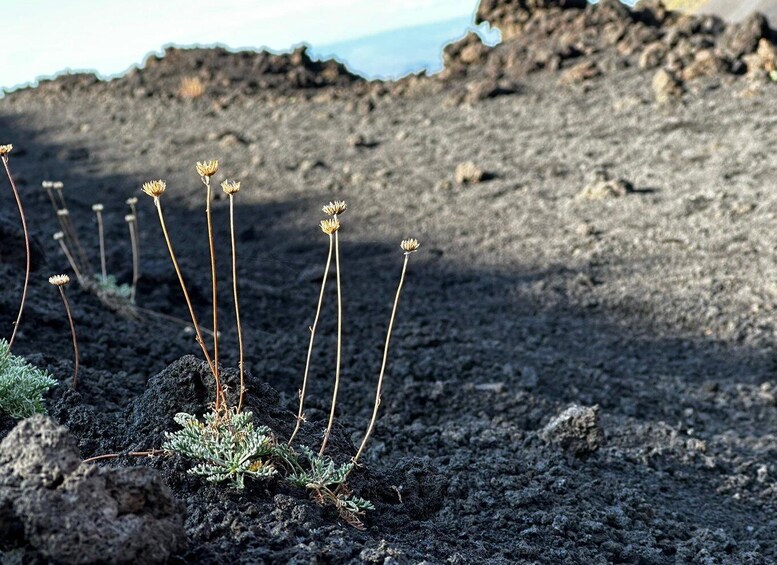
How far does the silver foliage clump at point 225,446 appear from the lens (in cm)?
207

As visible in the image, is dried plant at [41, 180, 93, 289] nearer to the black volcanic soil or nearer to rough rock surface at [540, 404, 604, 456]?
the black volcanic soil

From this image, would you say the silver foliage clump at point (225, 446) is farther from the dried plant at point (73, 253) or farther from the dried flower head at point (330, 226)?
the dried plant at point (73, 253)

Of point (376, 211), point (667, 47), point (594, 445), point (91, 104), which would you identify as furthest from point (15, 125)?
point (594, 445)

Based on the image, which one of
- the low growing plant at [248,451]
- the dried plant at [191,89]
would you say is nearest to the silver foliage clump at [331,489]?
the low growing plant at [248,451]

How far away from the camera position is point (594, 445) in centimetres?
308

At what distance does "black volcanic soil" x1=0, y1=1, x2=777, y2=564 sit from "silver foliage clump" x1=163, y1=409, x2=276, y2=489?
54mm

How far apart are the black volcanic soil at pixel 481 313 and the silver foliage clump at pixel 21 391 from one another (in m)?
0.09

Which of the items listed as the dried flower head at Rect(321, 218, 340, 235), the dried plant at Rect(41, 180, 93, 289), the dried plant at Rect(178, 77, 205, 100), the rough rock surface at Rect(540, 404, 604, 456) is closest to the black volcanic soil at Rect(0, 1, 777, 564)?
the rough rock surface at Rect(540, 404, 604, 456)

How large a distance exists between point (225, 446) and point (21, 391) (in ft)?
2.33

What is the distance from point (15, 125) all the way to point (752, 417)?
1217 centimetres

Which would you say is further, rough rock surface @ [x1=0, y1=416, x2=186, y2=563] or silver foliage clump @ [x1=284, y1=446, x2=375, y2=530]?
silver foliage clump @ [x1=284, y1=446, x2=375, y2=530]

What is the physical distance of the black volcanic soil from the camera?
7.95 feet

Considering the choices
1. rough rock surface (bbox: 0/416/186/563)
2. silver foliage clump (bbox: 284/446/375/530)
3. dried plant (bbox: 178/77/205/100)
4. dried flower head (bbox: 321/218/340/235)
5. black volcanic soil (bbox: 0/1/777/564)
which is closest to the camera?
rough rock surface (bbox: 0/416/186/563)

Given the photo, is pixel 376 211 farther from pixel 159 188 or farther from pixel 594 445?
pixel 159 188
